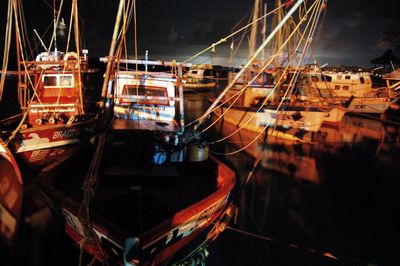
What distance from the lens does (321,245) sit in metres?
8.07

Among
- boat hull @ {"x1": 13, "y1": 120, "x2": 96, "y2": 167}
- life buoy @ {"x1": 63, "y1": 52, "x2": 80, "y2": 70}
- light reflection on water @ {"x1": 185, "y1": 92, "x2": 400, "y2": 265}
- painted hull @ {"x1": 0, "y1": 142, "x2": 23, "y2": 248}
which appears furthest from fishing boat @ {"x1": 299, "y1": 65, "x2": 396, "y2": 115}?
painted hull @ {"x1": 0, "y1": 142, "x2": 23, "y2": 248}

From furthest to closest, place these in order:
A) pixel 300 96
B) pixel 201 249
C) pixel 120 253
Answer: pixel 300 96
pixel 201 249
pixel 120 253

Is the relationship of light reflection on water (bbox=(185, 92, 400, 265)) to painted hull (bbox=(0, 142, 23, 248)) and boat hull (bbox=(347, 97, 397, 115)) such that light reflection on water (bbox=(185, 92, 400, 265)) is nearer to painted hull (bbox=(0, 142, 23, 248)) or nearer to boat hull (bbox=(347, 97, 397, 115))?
painted hull (bbox=(0, 142, 23, 248))

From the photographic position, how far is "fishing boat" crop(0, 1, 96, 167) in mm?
9742

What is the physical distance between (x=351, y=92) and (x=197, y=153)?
27836 mm

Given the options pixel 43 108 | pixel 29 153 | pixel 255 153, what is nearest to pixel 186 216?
pixel 29 153

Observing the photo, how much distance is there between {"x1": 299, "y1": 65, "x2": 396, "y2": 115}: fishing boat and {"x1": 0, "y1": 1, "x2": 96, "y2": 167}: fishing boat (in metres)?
17.7

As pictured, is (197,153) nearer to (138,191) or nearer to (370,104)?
(138,191)

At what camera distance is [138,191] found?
19.6 ft

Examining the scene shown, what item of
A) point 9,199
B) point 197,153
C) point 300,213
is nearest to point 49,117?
point 9,199

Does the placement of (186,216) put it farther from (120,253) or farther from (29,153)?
(29,153)

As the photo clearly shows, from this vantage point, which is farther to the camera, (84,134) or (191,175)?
(84,134)

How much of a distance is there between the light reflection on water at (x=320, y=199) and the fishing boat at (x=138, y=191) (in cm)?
178

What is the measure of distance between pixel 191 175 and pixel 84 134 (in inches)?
232
